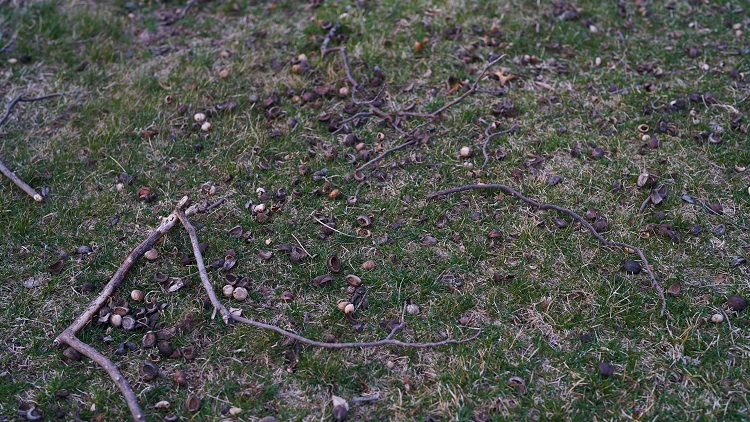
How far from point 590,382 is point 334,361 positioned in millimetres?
1157

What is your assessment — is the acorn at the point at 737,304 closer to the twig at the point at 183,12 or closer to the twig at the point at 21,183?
the twig at the point at 21,183

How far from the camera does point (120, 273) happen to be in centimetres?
337

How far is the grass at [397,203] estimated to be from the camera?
296cm

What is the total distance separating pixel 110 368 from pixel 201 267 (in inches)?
25.8

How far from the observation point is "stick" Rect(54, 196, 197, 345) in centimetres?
314

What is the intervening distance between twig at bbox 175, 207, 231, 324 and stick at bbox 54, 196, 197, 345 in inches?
2.9

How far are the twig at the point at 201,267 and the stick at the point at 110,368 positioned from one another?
527 mm

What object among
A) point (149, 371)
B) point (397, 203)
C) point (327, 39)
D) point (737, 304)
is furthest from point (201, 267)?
point (737, 304)

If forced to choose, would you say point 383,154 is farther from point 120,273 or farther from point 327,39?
point 120,273

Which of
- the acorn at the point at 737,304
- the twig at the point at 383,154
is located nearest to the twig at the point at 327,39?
the twig at the point at 383,154

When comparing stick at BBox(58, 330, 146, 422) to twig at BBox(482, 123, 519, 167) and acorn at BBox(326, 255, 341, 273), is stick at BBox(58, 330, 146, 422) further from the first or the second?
twig at BBox(482, 123, 519, 167)

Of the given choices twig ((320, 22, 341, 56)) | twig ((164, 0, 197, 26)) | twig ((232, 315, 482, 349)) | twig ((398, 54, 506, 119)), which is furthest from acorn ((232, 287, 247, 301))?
twig ((164, 0, 197, 26))

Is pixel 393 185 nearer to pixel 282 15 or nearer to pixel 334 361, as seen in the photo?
pixel 334 361

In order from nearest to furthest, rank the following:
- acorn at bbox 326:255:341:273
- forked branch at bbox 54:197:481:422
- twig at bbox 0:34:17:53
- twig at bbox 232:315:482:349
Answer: forked branch at bbox 54:197:481:422 → twig at bbox 232:315:482:349 → acorn at bbox 326:255:341:273 → twig at bbox 0:34:17:53
